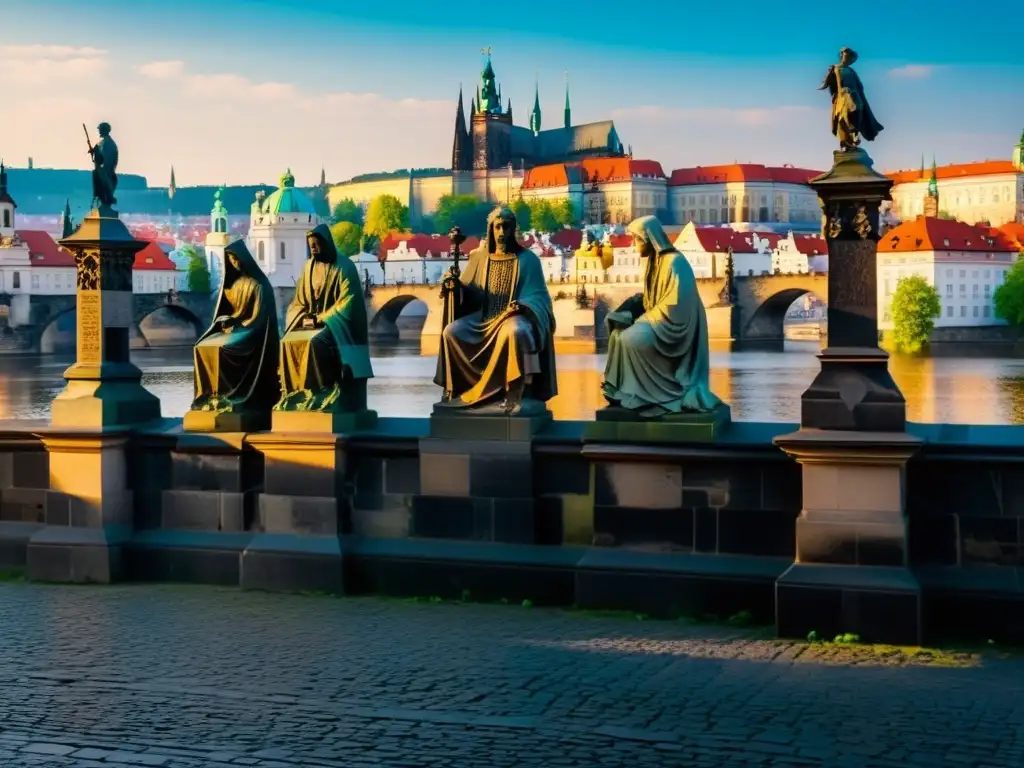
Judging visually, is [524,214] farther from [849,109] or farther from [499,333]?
[849,109]

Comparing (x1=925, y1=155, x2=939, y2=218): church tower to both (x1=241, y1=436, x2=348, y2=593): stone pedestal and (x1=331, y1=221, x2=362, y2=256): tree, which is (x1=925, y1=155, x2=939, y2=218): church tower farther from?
(x1=241, y1=436, x2=348, y2=593): stone pedestal

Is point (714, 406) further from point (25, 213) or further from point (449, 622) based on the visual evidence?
point (25, 213)

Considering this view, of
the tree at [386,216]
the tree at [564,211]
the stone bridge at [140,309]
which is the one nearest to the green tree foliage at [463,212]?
the tree at [386,216]

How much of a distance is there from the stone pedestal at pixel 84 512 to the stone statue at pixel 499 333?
2436 millimetres

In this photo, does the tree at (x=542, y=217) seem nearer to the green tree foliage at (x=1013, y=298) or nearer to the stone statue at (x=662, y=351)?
the green tree foliage at (x=1013, y=298)

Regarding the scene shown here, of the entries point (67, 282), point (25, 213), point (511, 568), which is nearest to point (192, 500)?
point (511, 568)

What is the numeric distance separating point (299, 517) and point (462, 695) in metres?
3.15

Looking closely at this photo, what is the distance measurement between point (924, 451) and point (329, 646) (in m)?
3.41

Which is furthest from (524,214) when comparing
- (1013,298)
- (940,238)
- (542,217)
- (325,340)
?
(325,340)

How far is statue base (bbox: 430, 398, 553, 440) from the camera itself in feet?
30.7

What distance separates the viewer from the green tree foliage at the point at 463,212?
171m

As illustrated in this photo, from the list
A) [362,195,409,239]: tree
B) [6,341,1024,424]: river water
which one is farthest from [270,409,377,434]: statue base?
[362,195,409,239]: tree

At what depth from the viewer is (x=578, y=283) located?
362 ft

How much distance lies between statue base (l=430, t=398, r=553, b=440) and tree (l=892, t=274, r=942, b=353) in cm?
7265
